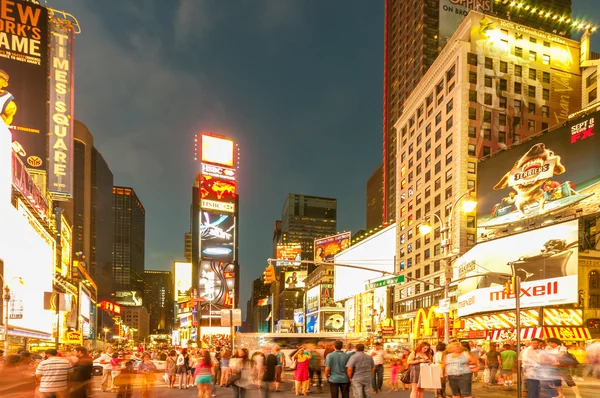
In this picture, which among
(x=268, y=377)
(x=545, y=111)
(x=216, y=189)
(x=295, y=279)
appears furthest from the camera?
(x=295, y=279)

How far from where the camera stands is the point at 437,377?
13.7m

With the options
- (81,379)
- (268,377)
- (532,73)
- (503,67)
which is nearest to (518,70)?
(503,67)

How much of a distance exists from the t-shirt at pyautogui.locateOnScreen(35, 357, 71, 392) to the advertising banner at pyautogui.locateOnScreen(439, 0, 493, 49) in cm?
10707

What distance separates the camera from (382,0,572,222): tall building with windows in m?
108

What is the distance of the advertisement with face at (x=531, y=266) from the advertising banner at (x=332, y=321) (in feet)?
241

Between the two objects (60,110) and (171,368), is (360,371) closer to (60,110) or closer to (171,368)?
(171,368)

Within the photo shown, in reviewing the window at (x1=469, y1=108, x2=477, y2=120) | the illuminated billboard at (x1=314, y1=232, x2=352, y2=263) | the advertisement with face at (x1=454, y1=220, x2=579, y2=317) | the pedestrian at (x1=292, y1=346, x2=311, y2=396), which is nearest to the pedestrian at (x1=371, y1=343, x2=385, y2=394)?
the pedestrian at (x1=292, y1=346, x2=311, y2=396)

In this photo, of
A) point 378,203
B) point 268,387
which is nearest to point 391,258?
point 268,387

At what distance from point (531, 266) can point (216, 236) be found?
66.5 m

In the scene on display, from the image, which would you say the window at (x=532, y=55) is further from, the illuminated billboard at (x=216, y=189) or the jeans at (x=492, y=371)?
the jeans at (x=492, y=371)

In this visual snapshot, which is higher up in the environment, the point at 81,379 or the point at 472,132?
the point at 472,132

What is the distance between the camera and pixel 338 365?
12.9 m

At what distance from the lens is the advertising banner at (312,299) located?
13550 centimetres

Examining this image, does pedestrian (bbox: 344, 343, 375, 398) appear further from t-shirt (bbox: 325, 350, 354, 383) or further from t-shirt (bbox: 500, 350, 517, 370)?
t-shirt (bbox: 500, 350, 517, 370)
